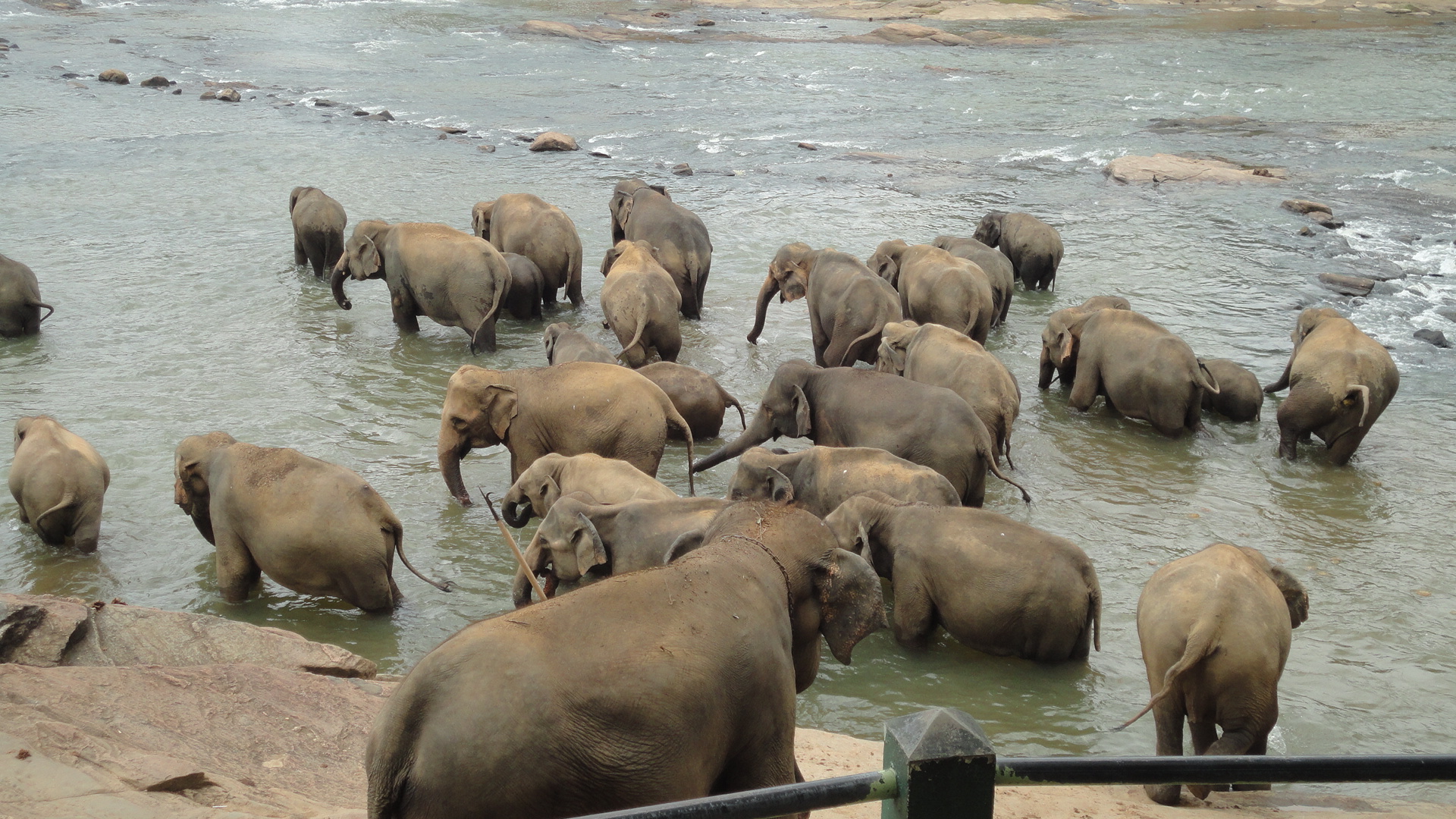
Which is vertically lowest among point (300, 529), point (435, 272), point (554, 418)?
point (300, 529)

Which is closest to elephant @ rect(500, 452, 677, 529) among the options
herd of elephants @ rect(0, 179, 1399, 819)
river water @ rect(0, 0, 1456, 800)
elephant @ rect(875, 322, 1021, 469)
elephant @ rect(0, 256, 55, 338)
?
herd of elephants @ rect(0, 179, 1399, 819)

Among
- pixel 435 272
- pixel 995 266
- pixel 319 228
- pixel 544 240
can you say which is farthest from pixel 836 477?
pixel 319 228

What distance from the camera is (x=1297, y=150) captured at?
66.7 feet

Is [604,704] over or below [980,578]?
over

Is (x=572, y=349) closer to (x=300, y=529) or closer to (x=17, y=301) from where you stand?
(x=300, y=529)

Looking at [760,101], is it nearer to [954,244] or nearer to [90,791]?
[954,244]

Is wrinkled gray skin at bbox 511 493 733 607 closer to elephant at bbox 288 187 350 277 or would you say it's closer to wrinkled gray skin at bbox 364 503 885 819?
wrinkled gray skin at bbox 364 503 885 819

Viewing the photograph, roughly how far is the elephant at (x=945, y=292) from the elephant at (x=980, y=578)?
4074mm

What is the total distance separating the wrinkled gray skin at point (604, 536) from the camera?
211 inches

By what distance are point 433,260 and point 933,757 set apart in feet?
29.2

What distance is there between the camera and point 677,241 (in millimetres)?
11305

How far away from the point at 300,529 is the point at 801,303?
7445 millimetres

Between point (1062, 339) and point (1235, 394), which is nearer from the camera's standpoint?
point (1235, 394)

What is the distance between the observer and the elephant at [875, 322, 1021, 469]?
7809 mm
